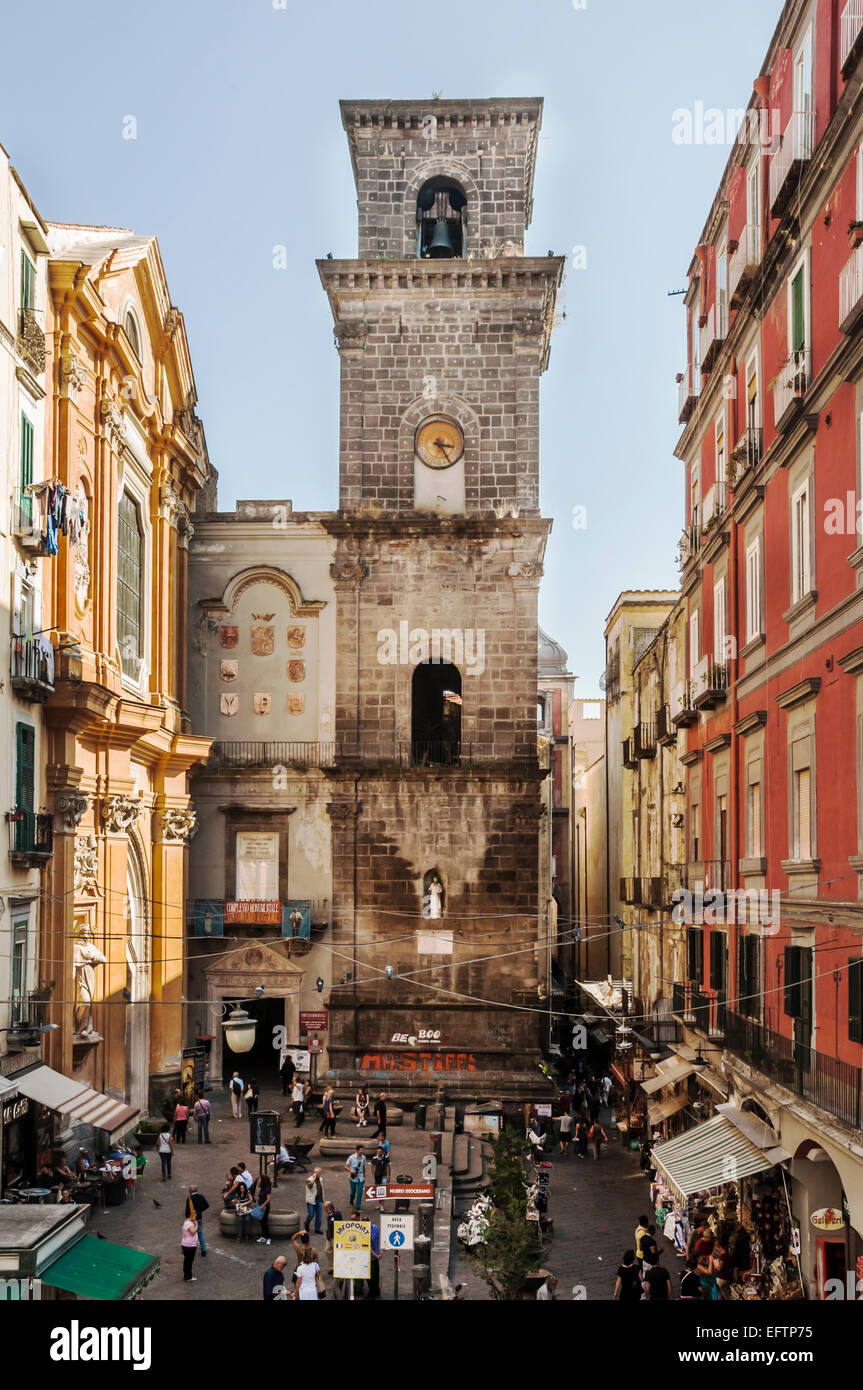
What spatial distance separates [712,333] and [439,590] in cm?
1220

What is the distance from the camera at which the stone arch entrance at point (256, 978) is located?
3641 cm

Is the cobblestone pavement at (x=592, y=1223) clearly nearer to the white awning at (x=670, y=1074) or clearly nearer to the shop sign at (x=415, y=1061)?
the white awning at (x=670, y=1074)

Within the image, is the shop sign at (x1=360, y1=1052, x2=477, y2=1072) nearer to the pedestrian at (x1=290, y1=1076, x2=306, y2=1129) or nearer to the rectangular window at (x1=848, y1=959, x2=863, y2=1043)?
the pedestrian at (x1=290, y1=1076, x2=306, y2=1129)

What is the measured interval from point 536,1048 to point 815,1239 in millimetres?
18312

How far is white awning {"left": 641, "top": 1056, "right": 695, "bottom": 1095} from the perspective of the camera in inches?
1036

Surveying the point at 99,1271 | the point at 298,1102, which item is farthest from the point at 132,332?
the point at 99,1271

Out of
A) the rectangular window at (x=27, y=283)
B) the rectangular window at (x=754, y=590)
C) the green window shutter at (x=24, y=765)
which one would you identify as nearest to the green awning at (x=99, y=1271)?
the green window shutter at (x=24, y=765)

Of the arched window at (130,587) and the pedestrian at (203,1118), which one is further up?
the arched window at (130,587)

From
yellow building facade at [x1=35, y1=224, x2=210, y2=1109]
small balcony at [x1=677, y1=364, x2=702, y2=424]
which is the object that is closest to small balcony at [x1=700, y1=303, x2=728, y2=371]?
small balcony at [x1=677, y1=364, x2=702, y2=424]

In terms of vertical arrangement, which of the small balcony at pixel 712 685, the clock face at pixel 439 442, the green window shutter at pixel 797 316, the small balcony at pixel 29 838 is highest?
the clock face at pixel 439 442

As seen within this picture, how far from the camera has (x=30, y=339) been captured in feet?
77.7

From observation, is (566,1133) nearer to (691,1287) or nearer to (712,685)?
(712,685)

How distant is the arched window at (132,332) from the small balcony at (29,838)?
40.7ft

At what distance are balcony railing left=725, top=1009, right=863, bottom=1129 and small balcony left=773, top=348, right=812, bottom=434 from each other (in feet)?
27.1
